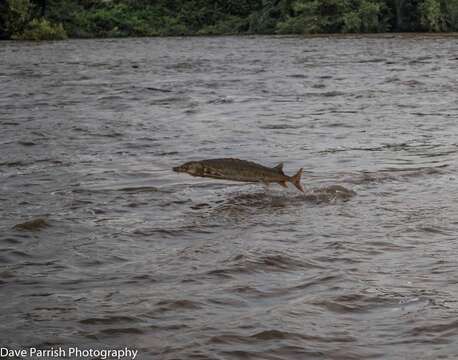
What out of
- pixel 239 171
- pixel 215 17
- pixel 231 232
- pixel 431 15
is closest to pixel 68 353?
pixel 231 232

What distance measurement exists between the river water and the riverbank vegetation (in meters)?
41.9

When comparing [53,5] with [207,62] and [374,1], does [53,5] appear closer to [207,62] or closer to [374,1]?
[374,1]

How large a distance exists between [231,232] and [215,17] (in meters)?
→ 69.3

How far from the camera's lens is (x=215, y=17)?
77125 millimetres

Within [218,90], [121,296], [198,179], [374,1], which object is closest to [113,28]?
[374,1]

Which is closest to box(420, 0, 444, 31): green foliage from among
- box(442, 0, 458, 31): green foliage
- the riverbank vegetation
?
the riverbank vegetation

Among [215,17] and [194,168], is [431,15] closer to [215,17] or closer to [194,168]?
[215,17]

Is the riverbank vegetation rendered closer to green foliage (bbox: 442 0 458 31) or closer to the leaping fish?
green foliage (bbox: 442 0 458 31)

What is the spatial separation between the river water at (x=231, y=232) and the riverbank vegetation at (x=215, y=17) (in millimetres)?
41905

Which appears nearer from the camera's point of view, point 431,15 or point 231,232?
point 231,232

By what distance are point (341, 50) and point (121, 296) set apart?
38.5 m

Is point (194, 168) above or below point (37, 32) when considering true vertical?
below

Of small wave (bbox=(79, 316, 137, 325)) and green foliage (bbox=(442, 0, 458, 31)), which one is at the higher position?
green foliage (bbox=(442, 0, 458, 31))

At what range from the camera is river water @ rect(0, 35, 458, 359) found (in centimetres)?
631
